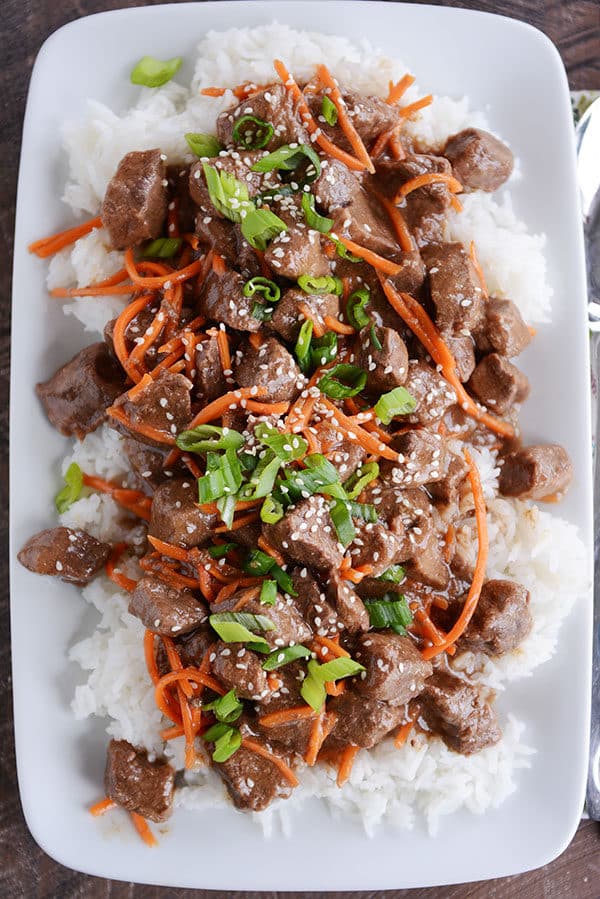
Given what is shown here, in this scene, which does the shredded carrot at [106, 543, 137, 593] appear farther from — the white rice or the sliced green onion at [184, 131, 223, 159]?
the sliced green onion at [184, 131, 223, 159]

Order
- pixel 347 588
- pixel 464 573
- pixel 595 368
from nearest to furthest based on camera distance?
pixel 347 588, pixel 464 573, pixel 595 368

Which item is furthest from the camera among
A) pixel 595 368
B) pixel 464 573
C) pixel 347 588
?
pixel 595 368

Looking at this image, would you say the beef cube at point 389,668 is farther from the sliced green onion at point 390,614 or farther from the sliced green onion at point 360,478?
the sliced green onion at point 360,478

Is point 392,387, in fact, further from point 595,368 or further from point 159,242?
point 595,368

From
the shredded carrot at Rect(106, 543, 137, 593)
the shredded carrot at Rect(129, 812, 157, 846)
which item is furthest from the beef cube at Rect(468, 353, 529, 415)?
the shredded carrot at Rect(129, 812, 157, 846)

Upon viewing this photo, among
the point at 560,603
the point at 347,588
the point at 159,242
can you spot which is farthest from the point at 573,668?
the point at 159,242

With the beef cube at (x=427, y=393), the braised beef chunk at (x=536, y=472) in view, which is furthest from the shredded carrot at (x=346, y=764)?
the beef cube at (x=427, y=393)
